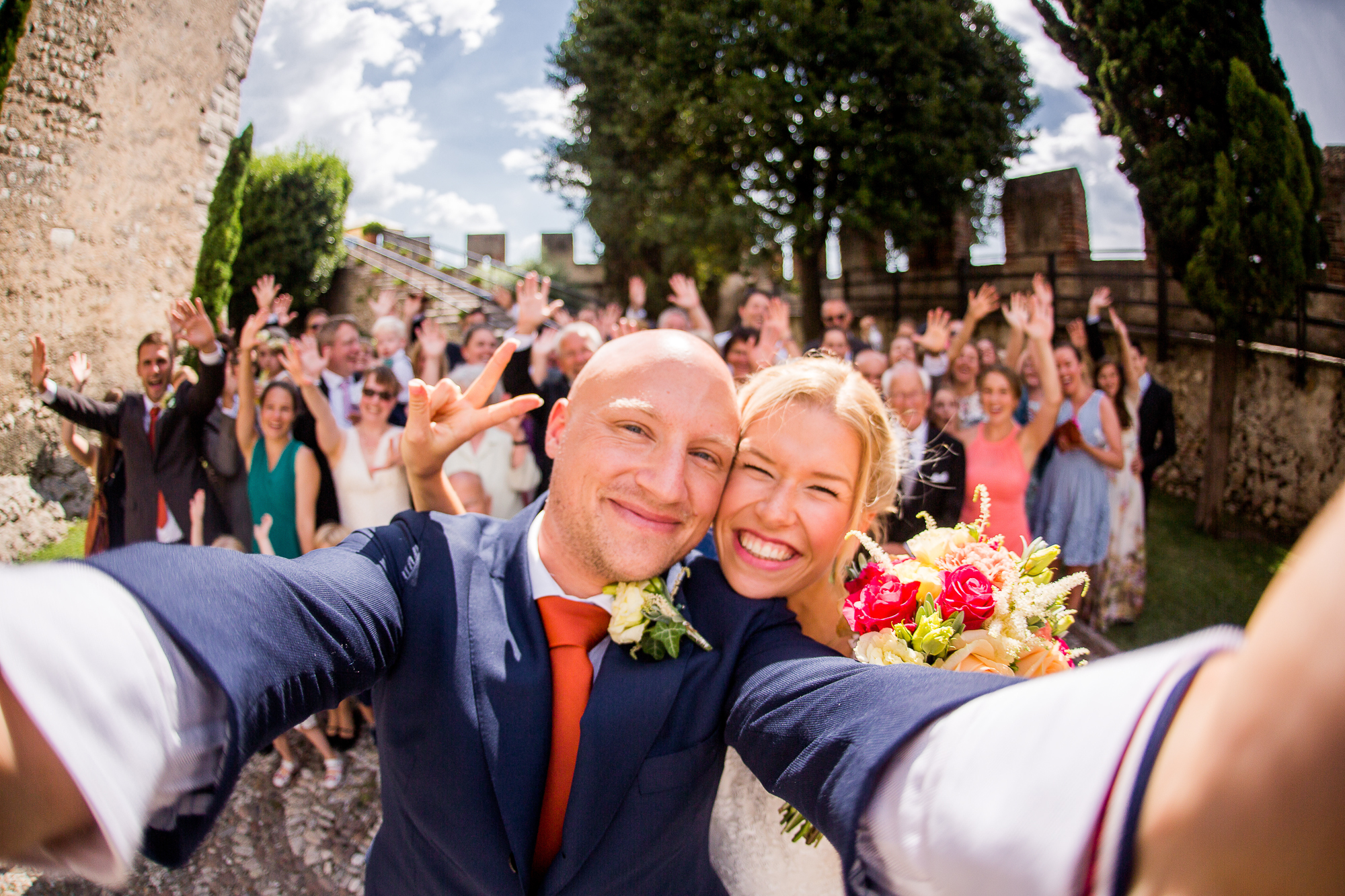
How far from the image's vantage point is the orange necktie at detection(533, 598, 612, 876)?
1.51m

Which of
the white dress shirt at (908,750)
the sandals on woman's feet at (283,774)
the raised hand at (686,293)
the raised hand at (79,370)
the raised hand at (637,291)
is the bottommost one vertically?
the sandals on woman's feet at (283,774)

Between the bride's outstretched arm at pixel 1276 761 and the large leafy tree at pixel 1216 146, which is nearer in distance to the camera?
the bride's outstretched arm at pixel 1276 761

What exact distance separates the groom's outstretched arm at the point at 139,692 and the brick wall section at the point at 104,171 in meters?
8.34

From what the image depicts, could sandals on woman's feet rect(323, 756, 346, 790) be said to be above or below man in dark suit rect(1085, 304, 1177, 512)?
below

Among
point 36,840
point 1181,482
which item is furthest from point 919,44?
point 36,840

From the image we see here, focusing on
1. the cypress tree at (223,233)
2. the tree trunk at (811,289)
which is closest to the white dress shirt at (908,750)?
the tree trunk at (811,289)

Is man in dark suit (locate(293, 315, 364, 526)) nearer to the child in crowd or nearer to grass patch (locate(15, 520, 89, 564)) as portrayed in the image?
the child in crowd

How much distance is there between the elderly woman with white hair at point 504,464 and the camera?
4.60 meters

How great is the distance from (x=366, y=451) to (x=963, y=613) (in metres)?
4.00

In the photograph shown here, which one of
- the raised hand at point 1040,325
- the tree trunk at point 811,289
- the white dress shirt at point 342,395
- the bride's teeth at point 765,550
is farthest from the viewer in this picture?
the tree trunk at point 811,289

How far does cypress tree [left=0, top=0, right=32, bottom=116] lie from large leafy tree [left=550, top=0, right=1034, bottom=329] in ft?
30.2

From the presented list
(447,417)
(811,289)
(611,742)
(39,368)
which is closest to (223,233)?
(39,368)

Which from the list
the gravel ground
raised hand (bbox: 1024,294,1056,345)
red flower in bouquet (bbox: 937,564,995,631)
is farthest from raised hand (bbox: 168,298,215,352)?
raised hand (bbox: 1024,294,1056,345)

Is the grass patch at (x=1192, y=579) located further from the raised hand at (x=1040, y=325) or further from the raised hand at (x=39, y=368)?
the raised hand at (x=39, y=368)
